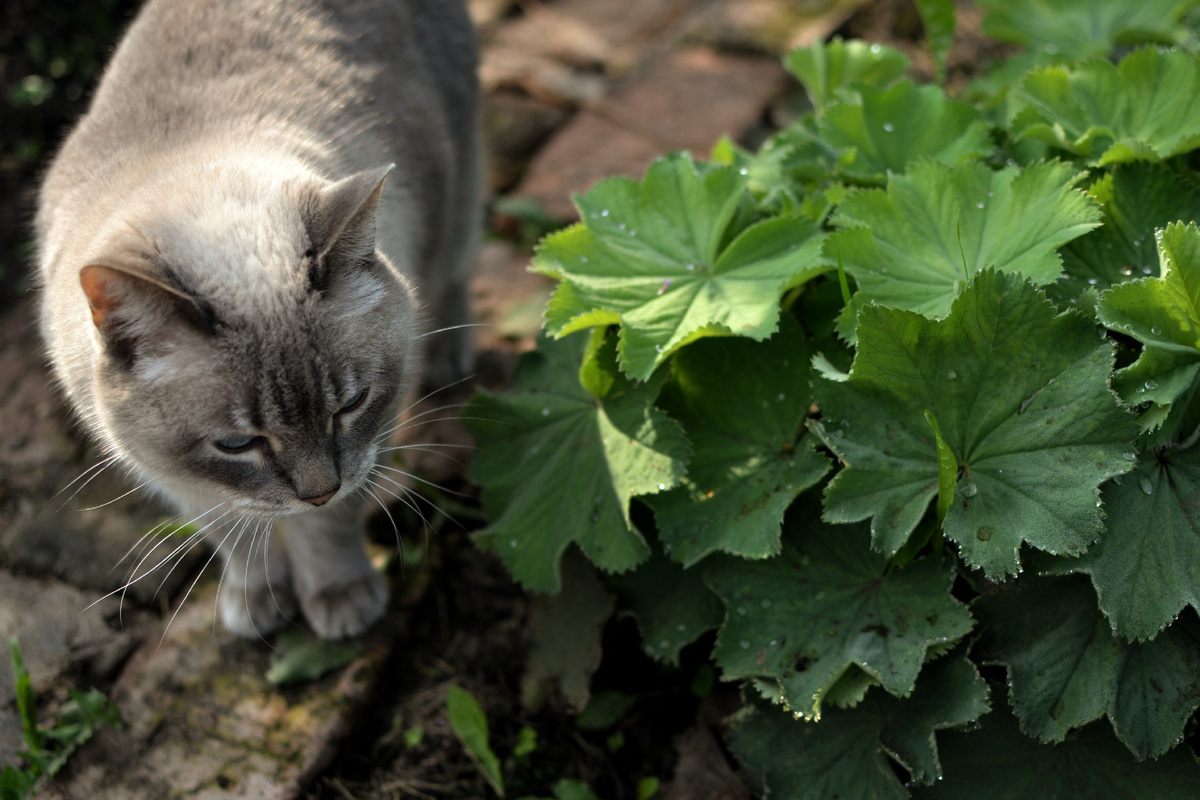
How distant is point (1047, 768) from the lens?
1.60 meters

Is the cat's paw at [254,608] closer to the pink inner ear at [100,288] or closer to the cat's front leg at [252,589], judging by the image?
the cat's front leg at [252,589]

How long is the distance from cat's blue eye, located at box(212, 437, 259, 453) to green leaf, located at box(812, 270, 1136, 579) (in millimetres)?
1071

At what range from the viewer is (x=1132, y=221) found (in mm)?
1799

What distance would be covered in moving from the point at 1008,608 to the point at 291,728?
1.57 metres

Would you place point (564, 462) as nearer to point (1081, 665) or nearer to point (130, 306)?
point (130, 306)

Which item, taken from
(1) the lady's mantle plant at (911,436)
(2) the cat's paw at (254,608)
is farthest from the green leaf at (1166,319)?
(2) the cat's paw at (254,608)

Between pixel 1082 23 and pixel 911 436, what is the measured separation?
205 centimetres

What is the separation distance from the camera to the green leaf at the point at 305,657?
2.14 m

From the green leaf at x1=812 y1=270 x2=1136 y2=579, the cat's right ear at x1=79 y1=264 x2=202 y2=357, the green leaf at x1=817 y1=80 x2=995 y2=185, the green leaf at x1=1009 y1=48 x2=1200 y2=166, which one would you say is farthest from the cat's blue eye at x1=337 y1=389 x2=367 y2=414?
the green leaf at x1=1009 y1=48 x2=1200 y2=166

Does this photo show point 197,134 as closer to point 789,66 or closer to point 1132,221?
point 789,66

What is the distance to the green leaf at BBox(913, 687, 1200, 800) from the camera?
61.2 inches

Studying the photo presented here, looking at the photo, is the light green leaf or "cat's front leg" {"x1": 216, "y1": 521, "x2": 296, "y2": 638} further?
"cat's front leg" {"x1": 216, "y1": 521, "x2": 296, "y2": 638}

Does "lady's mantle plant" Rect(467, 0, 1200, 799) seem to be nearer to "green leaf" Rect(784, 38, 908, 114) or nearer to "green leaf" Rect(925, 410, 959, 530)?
"green leaf" Rect(925, 410, 959, 530)

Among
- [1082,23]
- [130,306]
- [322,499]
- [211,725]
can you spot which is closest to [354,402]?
[322,499]
